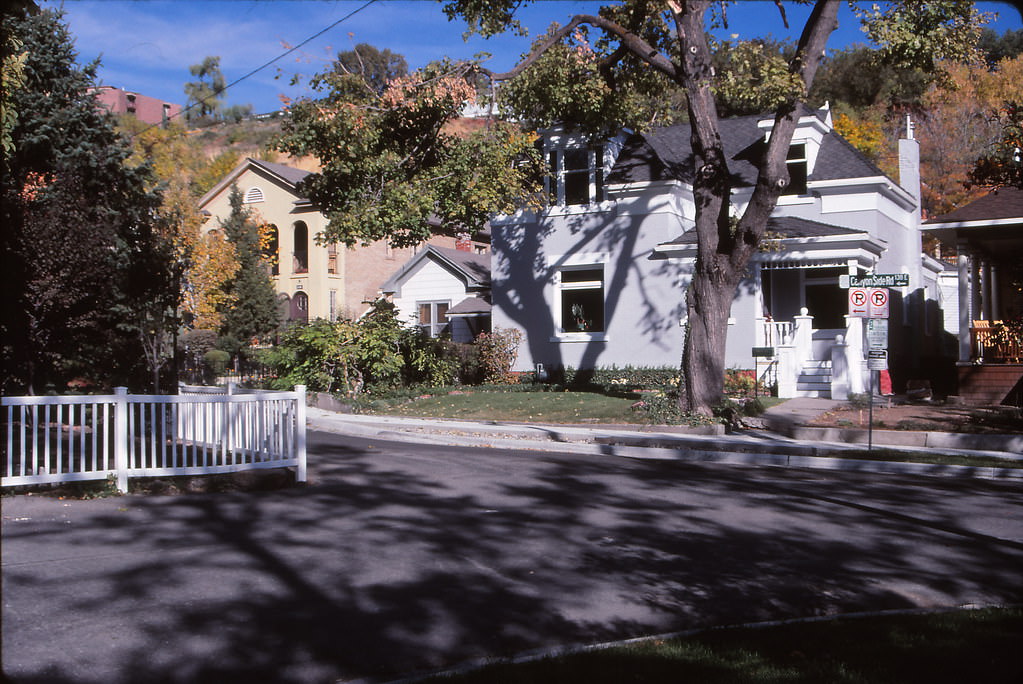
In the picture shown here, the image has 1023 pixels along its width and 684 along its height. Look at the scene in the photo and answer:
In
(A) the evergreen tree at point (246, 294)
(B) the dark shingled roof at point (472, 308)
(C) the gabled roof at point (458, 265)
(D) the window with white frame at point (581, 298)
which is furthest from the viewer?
(A) the evergreen tree at point (246, 294)

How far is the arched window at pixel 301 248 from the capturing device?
155 feet

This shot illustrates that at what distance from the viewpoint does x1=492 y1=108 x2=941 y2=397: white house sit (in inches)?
958

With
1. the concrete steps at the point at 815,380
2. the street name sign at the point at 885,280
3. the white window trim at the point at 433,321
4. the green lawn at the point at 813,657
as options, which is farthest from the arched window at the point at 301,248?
the green lawn at the point at 813,657

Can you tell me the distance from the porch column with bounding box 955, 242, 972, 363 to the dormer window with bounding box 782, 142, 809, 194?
4.66 meters

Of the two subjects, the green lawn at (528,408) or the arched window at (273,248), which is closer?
the green lawn at (528,408)

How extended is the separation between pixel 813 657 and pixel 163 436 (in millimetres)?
7514

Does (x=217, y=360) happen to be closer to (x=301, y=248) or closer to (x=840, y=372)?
(x=301, y=248)

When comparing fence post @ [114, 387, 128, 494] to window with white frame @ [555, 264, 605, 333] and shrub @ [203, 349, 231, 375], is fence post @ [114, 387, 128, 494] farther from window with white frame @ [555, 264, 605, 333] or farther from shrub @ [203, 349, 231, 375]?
shrub @ [203, 349, 231, 375]

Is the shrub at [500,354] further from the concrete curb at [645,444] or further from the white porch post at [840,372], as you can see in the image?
the white porch post at [840,372]

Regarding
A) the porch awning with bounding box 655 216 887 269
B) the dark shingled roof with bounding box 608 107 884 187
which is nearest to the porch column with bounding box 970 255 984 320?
the porch awning with bounding box 655 216 887 269

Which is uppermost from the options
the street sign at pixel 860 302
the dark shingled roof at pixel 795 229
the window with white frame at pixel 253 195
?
the window with white frame at pixel 253 195

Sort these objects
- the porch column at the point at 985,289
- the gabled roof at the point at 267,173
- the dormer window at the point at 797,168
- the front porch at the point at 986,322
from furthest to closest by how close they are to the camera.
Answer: the gabled roof at the point at 267,173 → the dormer window at the point at 797,168 → the porch column at the point at 985,289 → the front porch at the point at 986,322

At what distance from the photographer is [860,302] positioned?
50.2ft

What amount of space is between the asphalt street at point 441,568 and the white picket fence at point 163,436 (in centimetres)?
42
